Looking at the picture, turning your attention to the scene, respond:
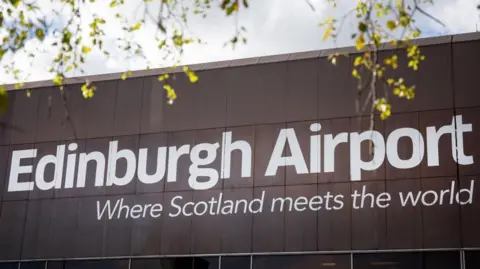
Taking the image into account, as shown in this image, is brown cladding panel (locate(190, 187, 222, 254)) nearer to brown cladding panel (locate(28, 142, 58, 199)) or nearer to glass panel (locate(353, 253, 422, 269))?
glass panel (locate(353, 253, 422, 269))

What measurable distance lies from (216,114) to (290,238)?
3473 millimetres

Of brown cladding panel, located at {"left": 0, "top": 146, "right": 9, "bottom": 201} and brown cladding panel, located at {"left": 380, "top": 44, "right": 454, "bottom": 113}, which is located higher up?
brown cladding panel, located at {"left": 380, "top": 44, "right": 454, "bottom": 113}

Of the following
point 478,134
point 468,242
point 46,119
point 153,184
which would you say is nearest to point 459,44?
point 478,134

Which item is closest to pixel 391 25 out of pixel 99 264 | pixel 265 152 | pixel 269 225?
pixel 269 225

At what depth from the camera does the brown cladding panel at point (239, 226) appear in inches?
760

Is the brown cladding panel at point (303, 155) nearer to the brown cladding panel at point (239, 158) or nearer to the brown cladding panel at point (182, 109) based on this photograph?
the brown cladding panel at point (239, 158)

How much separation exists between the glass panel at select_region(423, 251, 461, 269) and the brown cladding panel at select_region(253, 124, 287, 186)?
12.1 ft

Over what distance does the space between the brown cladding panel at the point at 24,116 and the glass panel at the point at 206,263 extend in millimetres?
5698

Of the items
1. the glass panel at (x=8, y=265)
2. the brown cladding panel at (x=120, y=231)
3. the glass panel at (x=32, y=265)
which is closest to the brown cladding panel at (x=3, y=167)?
the glass panel at (x=8, y=265)

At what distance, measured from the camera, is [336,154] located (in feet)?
62.7

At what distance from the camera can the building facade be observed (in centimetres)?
1816

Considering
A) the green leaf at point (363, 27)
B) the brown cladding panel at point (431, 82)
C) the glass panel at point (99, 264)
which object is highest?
the brown cladding panel at point (431, 82)

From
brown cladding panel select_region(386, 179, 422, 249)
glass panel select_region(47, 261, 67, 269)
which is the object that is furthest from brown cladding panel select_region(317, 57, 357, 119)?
glass panel select_region(47, 261, 67, 269)

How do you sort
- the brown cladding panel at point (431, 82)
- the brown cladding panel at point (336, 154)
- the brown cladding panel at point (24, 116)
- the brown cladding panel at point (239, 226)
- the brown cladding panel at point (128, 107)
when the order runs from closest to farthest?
the brown cladding panel at point (431, 82), the brown cladding panel at point (336, 154), the brown cladding panel at point (239, 226), the brown cladding panel at point (128, 107), the brown cladding panel at point (24, 116)
